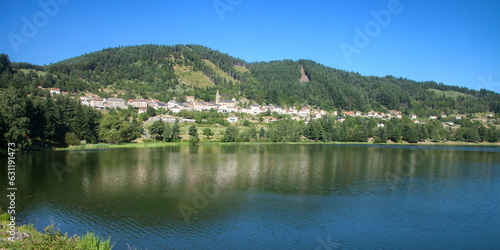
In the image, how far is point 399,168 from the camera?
1364 inches

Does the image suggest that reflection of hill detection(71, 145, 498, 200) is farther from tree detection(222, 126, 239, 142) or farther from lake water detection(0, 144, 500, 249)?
tree detection(222, 126, 239, 142)

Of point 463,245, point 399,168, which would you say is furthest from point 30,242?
point 399,168

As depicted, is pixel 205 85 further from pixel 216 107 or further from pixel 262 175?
pixel 262 175

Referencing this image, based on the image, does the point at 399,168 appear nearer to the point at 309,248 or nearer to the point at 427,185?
the point at 427,185

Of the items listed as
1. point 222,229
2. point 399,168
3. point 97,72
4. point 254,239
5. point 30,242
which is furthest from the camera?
point 97,72

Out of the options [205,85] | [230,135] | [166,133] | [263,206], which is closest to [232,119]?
[230,135]

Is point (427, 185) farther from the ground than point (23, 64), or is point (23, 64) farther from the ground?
point (23, 64)

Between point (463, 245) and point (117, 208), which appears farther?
point (117, 208)

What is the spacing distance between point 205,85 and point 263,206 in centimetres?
13463

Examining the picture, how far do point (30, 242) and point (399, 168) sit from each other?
34.2 meters

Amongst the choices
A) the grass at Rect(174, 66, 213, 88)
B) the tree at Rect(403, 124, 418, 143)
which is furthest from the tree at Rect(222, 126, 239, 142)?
the grass at Rect(174, 66, 213, 88)

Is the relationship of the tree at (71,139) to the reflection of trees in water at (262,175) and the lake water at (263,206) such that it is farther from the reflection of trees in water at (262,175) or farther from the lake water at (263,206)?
the lake water at (263,206)

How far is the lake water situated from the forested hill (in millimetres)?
94512

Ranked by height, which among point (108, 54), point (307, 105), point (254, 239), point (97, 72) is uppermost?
Answer: point (108, 54)
